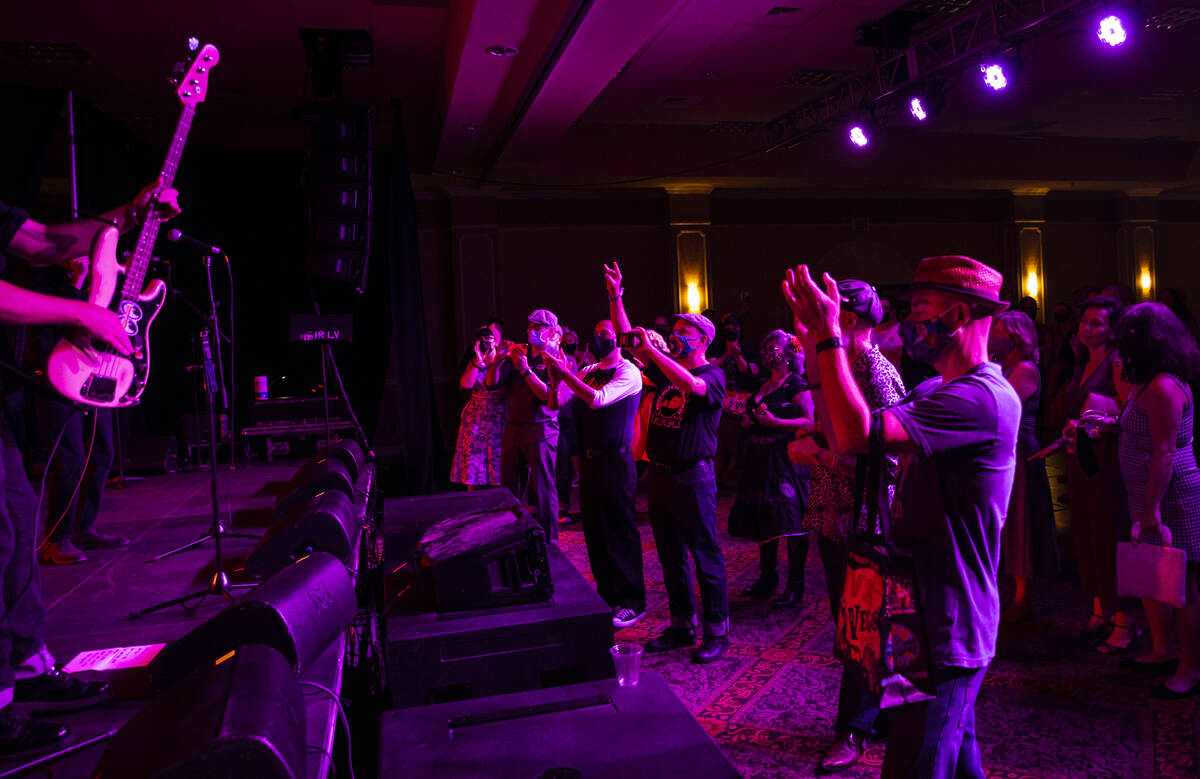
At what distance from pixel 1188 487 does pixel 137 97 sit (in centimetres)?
868

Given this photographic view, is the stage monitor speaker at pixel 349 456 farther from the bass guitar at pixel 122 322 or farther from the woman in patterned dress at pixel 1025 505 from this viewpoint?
the woman in patterned dress at pixel 1025 505

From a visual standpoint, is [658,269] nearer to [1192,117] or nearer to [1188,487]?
[1192,117]

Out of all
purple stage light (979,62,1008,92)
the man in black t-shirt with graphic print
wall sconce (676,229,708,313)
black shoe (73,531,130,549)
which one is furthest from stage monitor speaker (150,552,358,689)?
wall sconce (676,229,708,313)

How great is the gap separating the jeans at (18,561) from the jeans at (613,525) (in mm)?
2382

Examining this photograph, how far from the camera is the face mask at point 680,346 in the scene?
12.1 feet

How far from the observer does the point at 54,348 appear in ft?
8.20

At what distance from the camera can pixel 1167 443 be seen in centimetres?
294

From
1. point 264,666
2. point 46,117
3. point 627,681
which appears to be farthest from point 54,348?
point 46,117

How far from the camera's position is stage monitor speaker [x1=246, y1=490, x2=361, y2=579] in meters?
2.62

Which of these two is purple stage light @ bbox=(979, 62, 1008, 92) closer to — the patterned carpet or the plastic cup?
the patterned carpet

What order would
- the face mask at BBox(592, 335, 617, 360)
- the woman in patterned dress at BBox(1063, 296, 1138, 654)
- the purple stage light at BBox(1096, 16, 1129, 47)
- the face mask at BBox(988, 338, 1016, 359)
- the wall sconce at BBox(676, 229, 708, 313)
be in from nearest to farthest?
the woman in patterned dress at BBox(1063, 296, 1138, 654) < the face mask at BBox(988, 338, 1016, 359) < the face mask at BBox(592, 335, 617, 360) < the purple stage light at BBox(1096, 16, 1129, 47) < the wall sconce at BBox(676, 229, 708, 313)

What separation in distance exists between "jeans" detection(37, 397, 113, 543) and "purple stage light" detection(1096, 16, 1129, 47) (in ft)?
20.8

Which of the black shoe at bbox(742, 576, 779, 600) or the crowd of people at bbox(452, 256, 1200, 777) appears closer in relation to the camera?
Answer: the crowd of people at bbox(452, 256, 1200, 777)

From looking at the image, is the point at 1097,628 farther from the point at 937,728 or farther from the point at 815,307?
the point at 815,307
